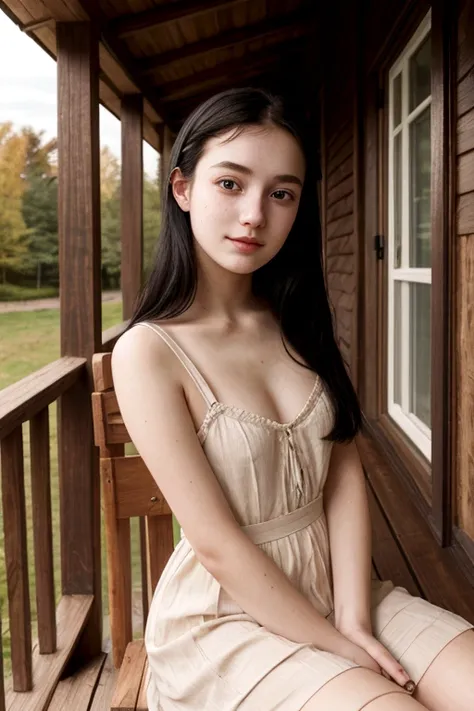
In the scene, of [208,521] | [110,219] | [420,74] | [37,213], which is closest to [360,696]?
[208,521]

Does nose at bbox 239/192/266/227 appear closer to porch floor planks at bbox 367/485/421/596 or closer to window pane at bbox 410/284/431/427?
porch floor planks at bbox 367/485/421/596

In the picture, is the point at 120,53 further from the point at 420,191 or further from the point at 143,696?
the point at 143,696

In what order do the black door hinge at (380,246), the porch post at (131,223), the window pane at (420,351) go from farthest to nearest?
the porch post at (131,223) → the black door hinge at (380,246) → the window pane at (420,351)

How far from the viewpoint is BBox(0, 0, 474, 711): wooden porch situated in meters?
1.98

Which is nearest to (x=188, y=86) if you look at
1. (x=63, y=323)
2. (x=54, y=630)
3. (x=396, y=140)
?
(x=396, y=140)

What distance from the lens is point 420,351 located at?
9.61 feet

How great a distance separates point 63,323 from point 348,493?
163 centimetres

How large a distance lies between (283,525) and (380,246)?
246 cm

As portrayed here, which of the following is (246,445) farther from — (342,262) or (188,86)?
(188,86)

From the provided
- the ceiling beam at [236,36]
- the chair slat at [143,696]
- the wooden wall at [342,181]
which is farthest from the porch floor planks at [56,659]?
the ceiling beam at [236,36]

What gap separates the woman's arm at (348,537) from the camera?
1132mm

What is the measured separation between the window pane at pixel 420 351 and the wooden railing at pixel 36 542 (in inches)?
49.1

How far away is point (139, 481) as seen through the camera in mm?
1404

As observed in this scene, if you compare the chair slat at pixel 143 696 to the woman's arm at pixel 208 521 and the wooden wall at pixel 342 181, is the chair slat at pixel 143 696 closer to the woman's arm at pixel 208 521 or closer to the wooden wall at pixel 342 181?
the woman's arm at pixel 208 521
